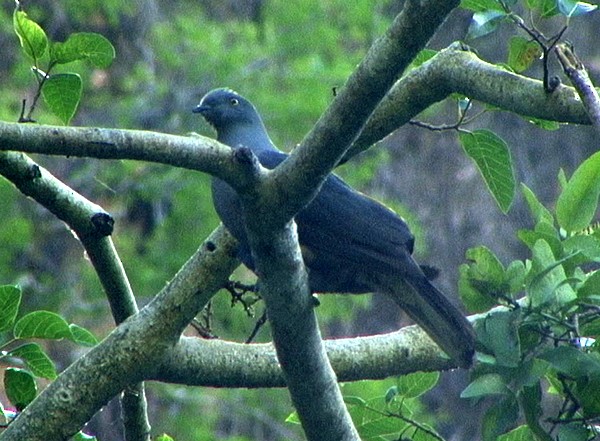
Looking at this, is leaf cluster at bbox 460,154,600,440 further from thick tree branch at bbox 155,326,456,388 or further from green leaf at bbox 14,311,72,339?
green leaf at bbox 14,311,72,339

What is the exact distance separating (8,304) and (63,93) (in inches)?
20.4

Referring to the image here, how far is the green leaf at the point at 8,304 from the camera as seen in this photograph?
3.04 metres

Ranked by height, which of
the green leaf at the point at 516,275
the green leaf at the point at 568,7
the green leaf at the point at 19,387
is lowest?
the green leaf at the point at 516,275

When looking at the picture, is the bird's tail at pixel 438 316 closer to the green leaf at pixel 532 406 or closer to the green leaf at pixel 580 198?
the green leaf at pixel 532 406

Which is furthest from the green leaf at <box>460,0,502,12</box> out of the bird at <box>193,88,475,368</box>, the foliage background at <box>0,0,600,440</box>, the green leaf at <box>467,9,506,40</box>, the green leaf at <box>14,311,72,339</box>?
the foliage background at <box>0,0,600,440</box>

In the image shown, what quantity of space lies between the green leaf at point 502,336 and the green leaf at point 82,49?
1084mm

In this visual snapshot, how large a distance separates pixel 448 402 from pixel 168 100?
3.31m

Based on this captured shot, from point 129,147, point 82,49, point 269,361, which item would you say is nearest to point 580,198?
point 269,361

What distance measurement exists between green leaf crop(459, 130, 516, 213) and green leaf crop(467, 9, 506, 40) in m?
0.36

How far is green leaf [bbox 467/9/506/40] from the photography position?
9.17 feet

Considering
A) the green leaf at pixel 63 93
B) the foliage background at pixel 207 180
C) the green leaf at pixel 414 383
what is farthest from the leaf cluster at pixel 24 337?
the foliage background at pixel 207 180

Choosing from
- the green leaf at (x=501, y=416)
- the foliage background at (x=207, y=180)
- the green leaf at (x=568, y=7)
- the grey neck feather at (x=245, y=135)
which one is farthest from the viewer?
the foliage background at (x=207, y=180)

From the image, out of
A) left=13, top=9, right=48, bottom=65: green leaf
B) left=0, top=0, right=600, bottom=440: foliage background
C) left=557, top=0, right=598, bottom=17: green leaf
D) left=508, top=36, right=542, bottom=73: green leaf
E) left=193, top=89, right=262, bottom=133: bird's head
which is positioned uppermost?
left=0, top=0, right=600, bottom=440: foliage background

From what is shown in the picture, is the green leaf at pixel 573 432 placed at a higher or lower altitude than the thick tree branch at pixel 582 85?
lower
